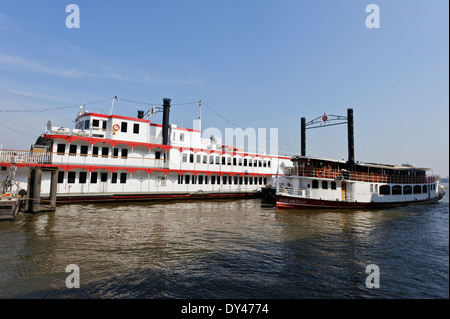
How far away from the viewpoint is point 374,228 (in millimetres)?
15758

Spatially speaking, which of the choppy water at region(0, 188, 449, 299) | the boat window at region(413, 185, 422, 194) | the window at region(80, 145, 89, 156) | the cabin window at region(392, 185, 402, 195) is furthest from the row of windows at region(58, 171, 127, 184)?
the boat window at region(413, 185, 422, 194)

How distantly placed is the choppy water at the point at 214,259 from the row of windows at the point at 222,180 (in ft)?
45.0

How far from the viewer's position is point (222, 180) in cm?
3312

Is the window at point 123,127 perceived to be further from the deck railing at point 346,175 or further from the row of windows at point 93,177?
the deck railing at point 346,175

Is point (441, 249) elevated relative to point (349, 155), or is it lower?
lower

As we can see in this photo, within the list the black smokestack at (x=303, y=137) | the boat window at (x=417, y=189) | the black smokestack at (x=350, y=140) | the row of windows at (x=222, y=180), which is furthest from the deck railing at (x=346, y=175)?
the black smokestack at (x=303, y=137)

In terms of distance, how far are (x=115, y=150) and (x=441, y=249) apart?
27.6 m

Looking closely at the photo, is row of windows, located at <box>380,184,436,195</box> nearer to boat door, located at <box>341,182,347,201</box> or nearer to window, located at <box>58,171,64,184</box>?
boat door, located at <box>341,182,347,201</box>

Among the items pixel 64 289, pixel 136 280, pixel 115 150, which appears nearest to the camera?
pixel 64 289

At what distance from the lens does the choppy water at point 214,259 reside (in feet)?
23.2

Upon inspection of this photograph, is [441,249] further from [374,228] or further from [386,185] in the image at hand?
[386,185]

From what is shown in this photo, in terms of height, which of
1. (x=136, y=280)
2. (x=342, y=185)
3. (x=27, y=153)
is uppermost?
(x=27, y=153)

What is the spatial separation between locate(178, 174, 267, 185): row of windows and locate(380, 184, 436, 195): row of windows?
53.2 feet
